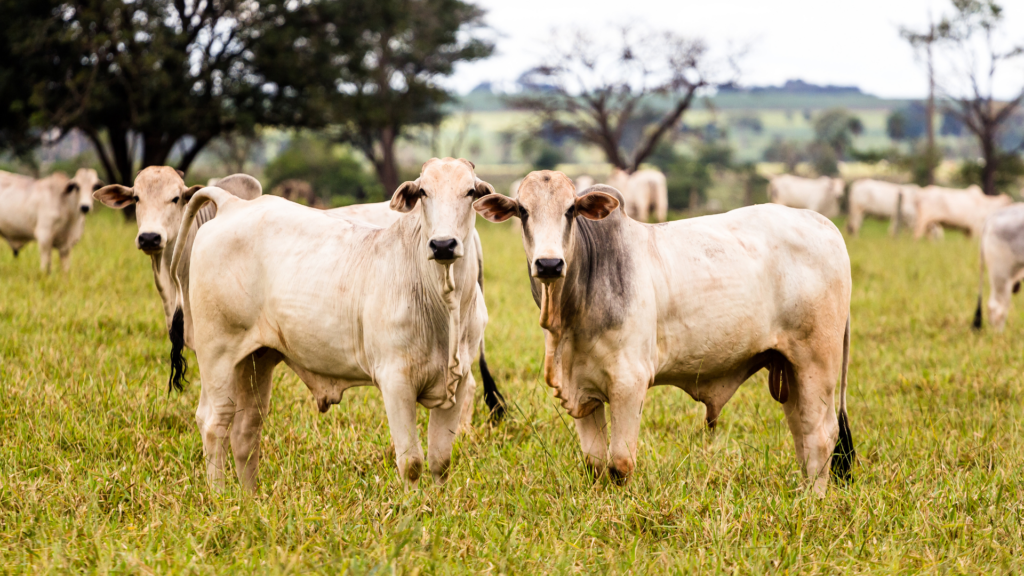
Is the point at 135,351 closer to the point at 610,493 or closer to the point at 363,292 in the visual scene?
the point at 363,292

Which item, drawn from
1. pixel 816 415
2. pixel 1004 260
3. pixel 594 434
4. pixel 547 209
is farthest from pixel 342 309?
pixel 1004 260

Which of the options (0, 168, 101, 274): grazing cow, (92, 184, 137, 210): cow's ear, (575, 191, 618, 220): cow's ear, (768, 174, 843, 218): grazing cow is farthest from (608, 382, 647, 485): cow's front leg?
(768, 174, 843, 218): grazing cow

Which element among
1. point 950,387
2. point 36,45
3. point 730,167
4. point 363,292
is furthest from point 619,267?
point 730,167

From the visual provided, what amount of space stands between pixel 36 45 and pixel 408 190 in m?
15.8

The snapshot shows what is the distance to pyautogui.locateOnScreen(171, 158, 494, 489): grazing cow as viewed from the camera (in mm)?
3842

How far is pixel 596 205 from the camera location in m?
3.89

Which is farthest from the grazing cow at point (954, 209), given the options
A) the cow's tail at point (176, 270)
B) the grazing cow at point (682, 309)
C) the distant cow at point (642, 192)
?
the cow's tail at point (176, 270)

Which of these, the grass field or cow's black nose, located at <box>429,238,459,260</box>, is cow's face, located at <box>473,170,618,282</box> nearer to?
cow's black nose, located at <box>429,238,459,260</box>

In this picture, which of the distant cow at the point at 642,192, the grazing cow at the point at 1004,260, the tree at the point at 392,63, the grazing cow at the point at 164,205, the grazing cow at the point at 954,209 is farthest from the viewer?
the grazing cow at the point at 954,209

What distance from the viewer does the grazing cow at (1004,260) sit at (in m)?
9.23

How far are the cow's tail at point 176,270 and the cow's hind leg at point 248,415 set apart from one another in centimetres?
47

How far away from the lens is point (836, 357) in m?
4.44

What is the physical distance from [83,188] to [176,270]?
7.18 meters

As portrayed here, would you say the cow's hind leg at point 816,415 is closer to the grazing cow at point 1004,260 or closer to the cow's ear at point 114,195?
the cow's ear at point 114,195
